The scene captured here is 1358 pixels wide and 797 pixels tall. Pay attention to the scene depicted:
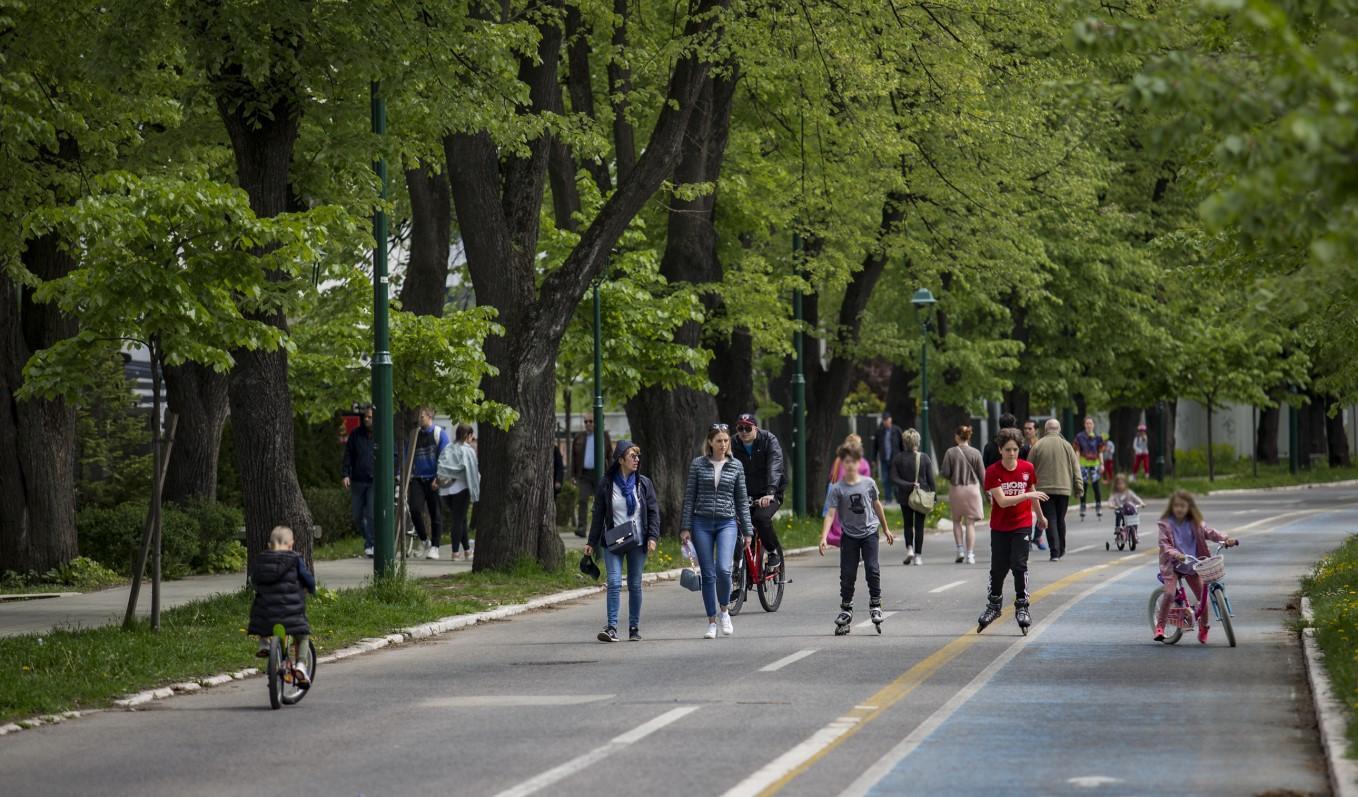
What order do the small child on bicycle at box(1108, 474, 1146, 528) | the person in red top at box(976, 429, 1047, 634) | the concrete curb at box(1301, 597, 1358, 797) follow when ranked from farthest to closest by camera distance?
the small child on bicycle at box(1108, 474, 1146, 528) < the person in red top at box(976, 429, 1047, 634) < the concrete curb at box(1301, 597, 1358, 797)

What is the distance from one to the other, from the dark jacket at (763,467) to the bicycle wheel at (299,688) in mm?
6860

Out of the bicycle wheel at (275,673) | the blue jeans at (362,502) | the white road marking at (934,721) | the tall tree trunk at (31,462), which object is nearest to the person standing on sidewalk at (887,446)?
the blue jeans at (362,502)

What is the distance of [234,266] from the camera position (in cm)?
1631

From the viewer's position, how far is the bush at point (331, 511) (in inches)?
1212

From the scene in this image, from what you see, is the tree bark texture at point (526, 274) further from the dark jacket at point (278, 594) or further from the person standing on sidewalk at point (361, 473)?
the dark jacket at point (278, 594)

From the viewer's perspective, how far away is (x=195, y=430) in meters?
27.4

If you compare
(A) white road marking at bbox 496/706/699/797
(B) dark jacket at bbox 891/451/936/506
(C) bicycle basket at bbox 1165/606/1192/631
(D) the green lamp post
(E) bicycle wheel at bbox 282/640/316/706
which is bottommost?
(A) white road marking at bbox 496/706/699/797

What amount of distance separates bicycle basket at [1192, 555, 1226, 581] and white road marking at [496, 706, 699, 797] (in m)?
5.06

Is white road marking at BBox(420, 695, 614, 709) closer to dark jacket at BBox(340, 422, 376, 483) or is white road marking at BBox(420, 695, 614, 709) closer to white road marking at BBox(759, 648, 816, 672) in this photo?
white road marking at BBox(759, 648, 816, 672)

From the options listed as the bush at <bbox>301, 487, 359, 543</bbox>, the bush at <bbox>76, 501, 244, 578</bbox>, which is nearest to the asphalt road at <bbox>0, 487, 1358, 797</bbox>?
the bush at <bbox>76, 501, 244, 578</bbox>

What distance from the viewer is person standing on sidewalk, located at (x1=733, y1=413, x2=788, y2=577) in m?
19.5

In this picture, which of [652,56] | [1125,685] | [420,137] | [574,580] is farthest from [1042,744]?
[652,56]

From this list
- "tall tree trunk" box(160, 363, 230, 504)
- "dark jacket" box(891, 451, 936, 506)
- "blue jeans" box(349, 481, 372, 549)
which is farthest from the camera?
"dark jacket" box(891, 451, 936, 506)

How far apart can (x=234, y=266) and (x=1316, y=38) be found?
852 centimetres
